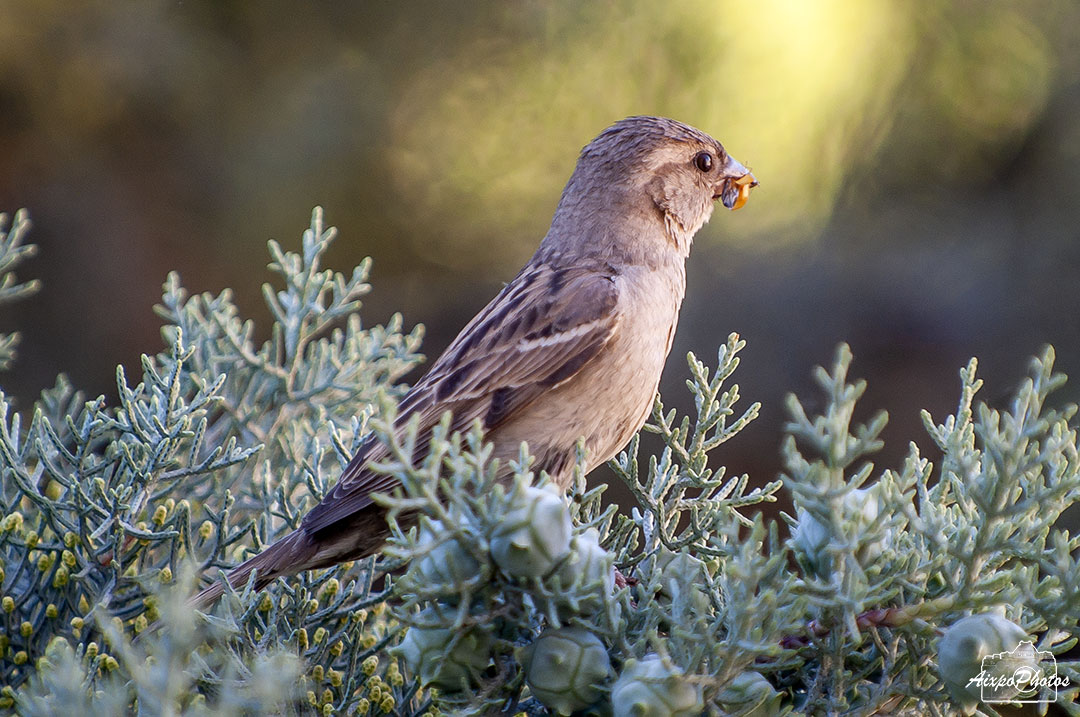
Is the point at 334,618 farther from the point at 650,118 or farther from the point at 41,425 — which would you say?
the point at 650,118

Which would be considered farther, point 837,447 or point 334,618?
point 334,618

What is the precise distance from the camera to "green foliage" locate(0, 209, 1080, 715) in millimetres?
1000

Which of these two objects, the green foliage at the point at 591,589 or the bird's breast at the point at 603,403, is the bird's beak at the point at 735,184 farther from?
the green foliage at the point at 591,589

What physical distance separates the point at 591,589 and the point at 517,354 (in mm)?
1124

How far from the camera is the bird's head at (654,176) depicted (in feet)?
8.23

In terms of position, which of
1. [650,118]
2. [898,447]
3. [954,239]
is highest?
[650,118]

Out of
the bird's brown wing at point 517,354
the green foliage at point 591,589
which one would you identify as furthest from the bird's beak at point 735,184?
the green foliage at point 591,589

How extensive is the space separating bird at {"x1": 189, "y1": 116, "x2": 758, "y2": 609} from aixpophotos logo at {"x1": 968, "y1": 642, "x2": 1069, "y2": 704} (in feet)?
2.83

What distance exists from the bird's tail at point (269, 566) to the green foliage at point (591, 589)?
0.13 feet

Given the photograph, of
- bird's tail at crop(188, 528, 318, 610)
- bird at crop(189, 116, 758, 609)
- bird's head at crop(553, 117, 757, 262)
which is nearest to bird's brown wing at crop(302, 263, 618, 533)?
bird at crop(189, 116, 758, 609)

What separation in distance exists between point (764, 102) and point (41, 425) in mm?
1843

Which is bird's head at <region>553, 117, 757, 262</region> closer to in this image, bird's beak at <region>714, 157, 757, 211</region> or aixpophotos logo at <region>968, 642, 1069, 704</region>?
bird's beak at <region>714, 157, 757, 211</region>

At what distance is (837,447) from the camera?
3.15 feet

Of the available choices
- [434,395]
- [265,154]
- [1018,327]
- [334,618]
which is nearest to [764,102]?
[1018,327]
